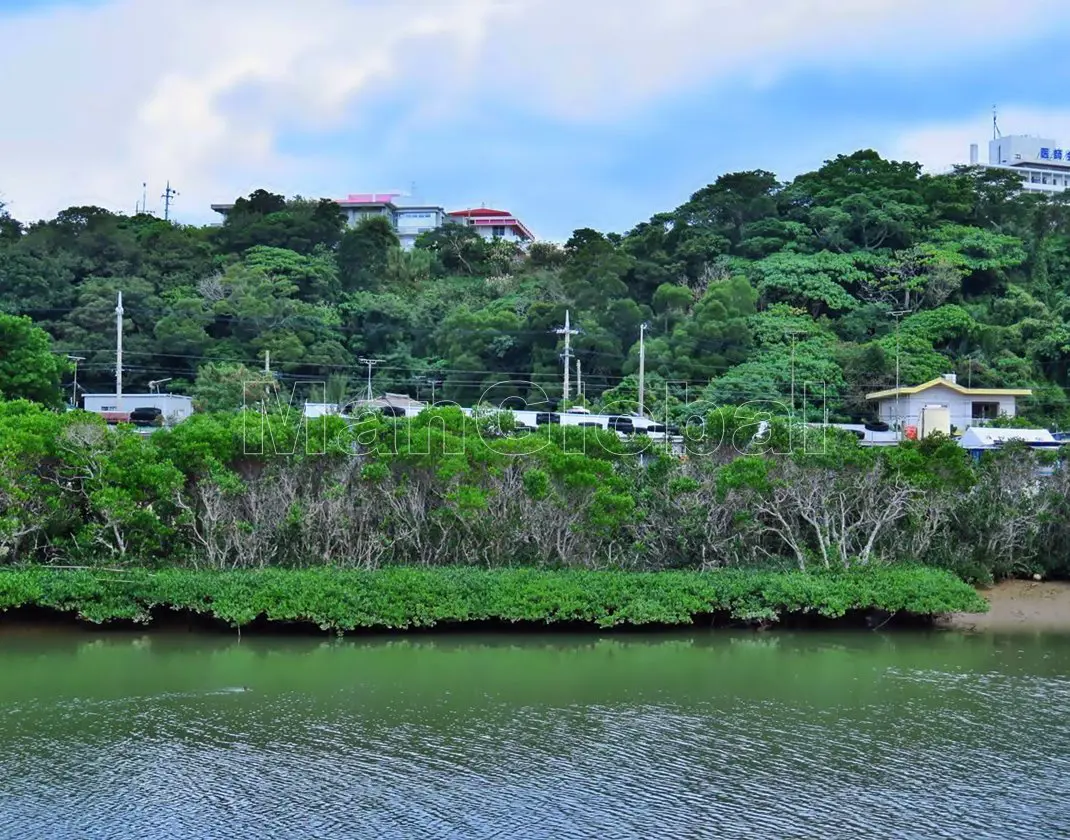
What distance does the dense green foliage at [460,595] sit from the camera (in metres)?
18.2

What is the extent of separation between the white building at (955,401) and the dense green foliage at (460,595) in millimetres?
13869

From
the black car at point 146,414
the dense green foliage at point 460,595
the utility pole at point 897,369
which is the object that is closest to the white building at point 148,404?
the black car at point 146,414

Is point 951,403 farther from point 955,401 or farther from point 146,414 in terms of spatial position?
point 146,414

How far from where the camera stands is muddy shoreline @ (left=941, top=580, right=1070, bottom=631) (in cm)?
2019

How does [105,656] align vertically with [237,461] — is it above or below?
below

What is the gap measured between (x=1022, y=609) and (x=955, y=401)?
42.3 feet

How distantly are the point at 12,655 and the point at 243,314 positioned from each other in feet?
73.3

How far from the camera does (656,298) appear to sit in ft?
130

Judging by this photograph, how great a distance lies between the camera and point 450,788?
39.2 ft

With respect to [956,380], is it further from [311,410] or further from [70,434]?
[70,434]

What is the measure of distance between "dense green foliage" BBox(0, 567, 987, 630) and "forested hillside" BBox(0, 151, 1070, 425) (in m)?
14.9

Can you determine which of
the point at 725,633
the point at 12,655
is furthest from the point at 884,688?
the point at 12,655

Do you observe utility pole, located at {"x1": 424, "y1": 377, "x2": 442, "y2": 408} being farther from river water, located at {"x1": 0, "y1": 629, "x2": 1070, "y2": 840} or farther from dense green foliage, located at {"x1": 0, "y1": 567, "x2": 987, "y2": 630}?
river water, located at {"x1": 0, "y1": 629, "x2": 1070, "y2": 840}

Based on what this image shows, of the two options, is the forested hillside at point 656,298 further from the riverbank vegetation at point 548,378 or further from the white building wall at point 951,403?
the white building wall at point 951,403
